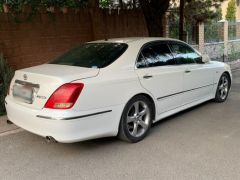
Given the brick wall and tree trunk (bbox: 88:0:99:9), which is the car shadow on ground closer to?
the brick wall

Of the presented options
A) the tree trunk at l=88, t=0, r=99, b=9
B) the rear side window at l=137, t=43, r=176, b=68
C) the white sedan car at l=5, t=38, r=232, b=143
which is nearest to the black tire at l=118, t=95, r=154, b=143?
the white sedan car at l=5, t=38, r=232, b=143

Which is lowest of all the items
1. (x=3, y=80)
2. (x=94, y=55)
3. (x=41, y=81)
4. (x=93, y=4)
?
(x=3, y=80)

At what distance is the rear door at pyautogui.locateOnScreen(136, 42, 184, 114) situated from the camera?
5.19 meters

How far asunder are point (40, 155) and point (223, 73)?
4.38 meters

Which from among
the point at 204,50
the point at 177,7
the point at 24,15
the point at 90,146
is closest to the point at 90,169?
the point at 90,146

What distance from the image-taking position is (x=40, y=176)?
158 inches

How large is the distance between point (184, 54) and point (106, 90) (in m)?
2.28

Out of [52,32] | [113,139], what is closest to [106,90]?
[113,139]

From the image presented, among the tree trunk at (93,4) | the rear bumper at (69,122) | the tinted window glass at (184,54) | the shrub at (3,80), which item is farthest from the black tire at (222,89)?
the shrub at (3,80)

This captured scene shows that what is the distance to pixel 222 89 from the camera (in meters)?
7.31

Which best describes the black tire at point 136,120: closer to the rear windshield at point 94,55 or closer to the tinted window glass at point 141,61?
the tinted window glass at point 141,61

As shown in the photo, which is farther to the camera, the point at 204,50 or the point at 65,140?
the point at 204,50

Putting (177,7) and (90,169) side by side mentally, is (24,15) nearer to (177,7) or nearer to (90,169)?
(90,169)

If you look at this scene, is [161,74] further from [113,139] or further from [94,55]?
[113,139]
